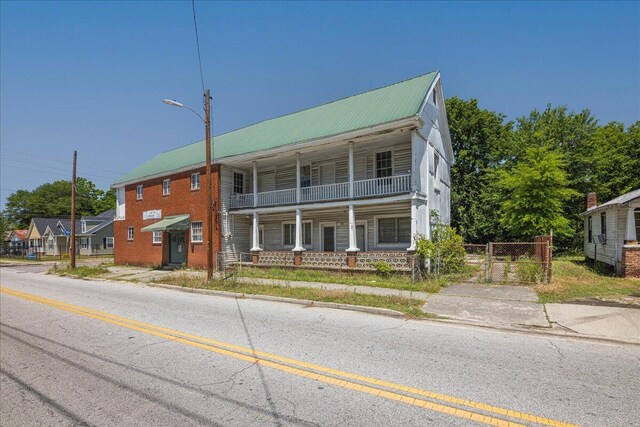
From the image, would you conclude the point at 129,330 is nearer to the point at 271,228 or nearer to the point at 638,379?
the point at 638,379

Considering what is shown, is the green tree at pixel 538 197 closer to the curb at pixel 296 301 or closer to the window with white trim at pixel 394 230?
the window with white trim at pixel 394 230

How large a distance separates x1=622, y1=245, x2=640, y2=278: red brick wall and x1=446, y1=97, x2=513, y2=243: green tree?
1839cm

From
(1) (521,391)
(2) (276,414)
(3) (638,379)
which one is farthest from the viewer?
(3) (638,379)

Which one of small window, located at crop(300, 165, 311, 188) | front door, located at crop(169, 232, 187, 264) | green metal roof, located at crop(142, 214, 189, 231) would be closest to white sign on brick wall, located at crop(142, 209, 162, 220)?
front door, located at crop(169, 232, 187, 264)

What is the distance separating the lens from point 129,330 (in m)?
7.62

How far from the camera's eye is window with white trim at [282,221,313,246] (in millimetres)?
22391

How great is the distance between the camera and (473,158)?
36500 mm

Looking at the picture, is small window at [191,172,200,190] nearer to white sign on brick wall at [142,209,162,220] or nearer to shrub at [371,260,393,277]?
white sign on brick wall at [142,209,162,220]

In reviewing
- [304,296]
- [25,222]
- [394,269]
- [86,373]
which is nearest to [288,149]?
[394,269]

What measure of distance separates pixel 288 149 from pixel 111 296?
35.2ft

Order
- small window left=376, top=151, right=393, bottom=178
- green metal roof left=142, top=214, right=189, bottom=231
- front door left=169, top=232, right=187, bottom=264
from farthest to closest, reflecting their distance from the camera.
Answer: front door left=169, top=232, right=187, bottom=264 → green metal roof left=142, top=214, right=189, bottom=231 → small window left=376, top=151, right=393, bottom=178

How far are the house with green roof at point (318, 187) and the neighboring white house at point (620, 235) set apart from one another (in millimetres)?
7615

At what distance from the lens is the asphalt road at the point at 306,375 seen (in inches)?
151

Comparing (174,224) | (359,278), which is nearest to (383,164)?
(359,278)
